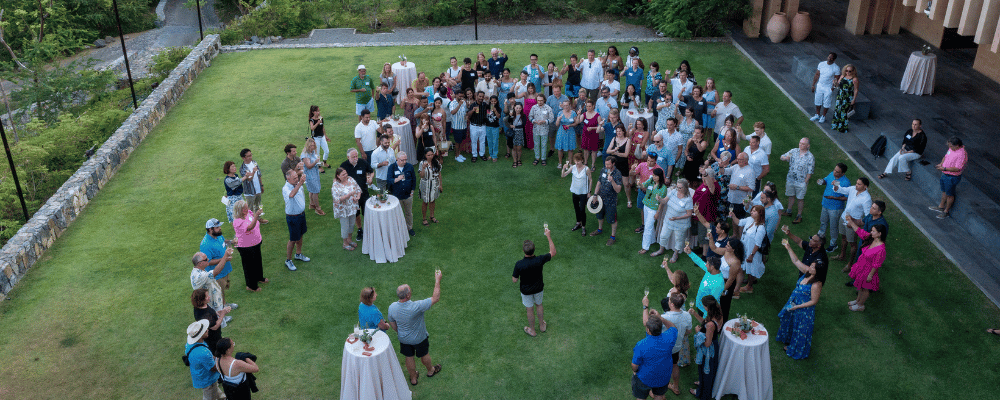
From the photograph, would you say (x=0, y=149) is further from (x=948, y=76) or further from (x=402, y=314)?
(x=948, y=76)

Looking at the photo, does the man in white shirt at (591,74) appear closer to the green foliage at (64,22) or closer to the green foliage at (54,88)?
the green foliage at (54,88)

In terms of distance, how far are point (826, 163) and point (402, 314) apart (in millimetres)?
9324

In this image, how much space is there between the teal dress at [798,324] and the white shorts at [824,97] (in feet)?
25.1

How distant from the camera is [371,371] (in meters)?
7.09

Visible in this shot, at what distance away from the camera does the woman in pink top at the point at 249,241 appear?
8930 mm

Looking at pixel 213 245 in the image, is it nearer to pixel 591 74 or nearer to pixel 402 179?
pixel 402 179

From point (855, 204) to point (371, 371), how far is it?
6.73m

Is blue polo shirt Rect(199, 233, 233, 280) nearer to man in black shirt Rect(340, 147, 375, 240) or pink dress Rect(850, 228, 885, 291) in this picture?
man in black shirt Rect(340, 147, 375, 240)

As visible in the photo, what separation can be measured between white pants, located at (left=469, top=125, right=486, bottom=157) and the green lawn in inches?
11.7

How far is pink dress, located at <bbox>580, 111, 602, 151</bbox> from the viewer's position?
12.3 metres

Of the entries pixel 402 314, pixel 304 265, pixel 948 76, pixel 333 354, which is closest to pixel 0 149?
pixel 304 265

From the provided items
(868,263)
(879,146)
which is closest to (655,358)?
(868,263)

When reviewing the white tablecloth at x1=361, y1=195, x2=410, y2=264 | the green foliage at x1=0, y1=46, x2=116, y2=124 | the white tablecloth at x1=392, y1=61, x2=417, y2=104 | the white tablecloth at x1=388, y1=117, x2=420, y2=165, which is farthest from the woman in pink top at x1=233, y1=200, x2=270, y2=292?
the green foliage at x1=0, y1=46, x2=116, y2=124

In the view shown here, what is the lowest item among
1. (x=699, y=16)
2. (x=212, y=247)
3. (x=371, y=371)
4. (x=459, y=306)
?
(x=459, y=306)
